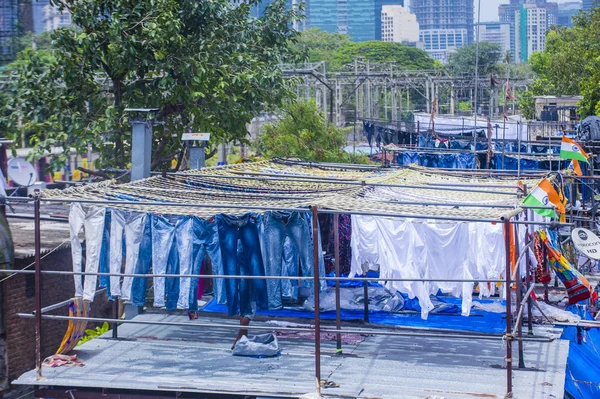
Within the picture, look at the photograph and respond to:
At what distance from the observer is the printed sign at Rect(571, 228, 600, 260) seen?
388 inches

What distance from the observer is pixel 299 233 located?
32.2 ft

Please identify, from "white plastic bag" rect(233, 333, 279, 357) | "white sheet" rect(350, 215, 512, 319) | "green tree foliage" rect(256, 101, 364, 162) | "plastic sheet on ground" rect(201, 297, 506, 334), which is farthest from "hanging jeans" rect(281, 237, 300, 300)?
"green tree foliage" rect(256, 101, 364, 162)

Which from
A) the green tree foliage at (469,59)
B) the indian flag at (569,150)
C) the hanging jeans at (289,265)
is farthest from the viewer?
the green tree foliage at (469,59)

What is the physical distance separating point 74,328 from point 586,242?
6285 mm

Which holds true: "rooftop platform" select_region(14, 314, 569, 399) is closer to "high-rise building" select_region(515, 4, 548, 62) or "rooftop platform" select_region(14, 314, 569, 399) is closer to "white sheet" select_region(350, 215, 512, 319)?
"white sheet" select_region(350, 215, 512, 319)

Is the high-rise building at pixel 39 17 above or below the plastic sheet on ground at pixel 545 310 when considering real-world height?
above

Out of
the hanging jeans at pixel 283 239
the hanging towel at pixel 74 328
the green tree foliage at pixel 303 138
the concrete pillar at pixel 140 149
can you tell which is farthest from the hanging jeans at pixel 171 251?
the green tree foliage at pixel 303 138

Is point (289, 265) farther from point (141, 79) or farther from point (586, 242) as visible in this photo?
point (141, 79)

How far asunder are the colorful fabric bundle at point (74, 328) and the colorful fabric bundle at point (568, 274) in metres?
5.79

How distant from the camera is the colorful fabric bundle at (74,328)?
1006 centimetres

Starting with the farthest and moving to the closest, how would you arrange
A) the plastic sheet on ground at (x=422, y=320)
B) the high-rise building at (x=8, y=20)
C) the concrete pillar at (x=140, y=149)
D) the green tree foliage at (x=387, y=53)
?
the green tree foliage at (x=387, y=53) < the high-rise building at (x=8, y=20) < the concrete pillar at (x=140, y=149) < the plastic sheet on ground at (x=422, y=320)

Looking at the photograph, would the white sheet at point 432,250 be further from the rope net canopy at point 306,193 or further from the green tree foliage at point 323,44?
the green tree foliage at point 323,44

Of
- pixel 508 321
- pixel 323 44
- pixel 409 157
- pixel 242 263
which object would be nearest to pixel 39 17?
pixel 409 157

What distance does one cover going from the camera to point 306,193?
11.6 meters
